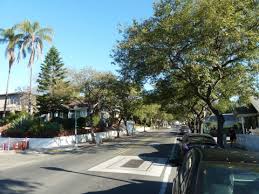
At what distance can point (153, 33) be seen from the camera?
25.8m

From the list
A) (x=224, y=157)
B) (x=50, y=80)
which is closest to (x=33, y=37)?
(x=50, y=80)

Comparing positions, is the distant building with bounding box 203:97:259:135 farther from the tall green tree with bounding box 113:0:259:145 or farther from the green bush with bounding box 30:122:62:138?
the green bush with bounding box 30:122:62:138

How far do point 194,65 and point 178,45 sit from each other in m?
1.53

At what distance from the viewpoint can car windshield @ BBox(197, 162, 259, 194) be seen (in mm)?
4867

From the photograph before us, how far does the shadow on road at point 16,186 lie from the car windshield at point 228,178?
7746 mm

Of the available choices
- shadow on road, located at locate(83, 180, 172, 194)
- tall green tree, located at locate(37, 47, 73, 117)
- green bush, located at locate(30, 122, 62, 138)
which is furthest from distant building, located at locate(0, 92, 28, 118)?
shadow on road, located at locate(83, 180, 172, 194)

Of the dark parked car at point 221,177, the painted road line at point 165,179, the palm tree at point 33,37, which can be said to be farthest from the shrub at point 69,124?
the dark parked car at point 221,177

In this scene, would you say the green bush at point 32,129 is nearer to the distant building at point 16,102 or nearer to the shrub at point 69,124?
the shrub at point 69,124

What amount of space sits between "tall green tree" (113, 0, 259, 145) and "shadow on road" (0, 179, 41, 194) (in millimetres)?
13818

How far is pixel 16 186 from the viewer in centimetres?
1276

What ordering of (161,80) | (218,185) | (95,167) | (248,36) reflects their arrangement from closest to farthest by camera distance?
(218,185) < (95,167) < (248,36) < (161,80)

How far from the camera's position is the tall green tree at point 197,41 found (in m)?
24.0

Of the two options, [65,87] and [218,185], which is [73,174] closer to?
[218,185]

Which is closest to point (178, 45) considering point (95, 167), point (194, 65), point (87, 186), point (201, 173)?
point (194, 65)
